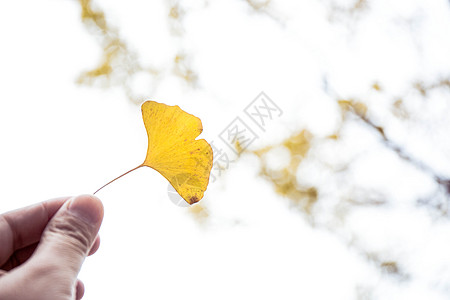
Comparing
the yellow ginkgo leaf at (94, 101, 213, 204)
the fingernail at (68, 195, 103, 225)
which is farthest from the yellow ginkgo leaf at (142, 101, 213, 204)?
the fingernail at (68, 195, 103, 225)

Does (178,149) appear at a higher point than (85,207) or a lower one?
higher

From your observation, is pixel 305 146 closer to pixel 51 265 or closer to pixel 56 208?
pixel 56 208

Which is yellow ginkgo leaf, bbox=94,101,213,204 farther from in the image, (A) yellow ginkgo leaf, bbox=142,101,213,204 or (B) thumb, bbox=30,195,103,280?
(B) thumb, bbox=30,195,103,280

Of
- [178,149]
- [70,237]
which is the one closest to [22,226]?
[70,237]

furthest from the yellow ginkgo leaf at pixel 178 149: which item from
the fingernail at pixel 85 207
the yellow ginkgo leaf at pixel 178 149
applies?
the fingernail at pixel 85 207

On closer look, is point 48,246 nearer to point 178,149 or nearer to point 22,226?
point 22,226

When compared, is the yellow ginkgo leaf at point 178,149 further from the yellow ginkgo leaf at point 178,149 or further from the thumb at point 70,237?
the thumb at point 70,237

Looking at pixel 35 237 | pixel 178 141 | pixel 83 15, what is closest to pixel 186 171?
pixel 178 141
